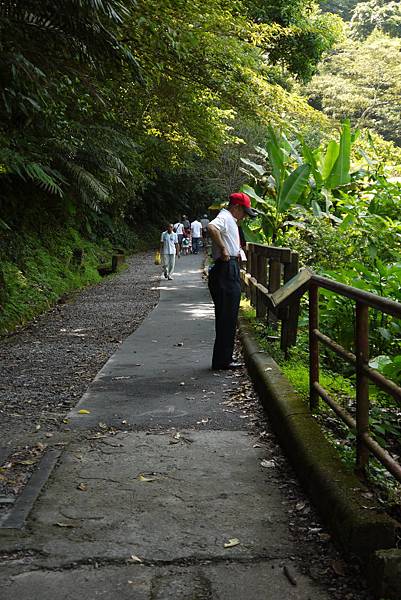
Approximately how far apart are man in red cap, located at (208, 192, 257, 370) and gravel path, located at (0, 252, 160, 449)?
5.14ft

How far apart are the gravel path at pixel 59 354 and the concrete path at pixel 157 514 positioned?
0.39 meters

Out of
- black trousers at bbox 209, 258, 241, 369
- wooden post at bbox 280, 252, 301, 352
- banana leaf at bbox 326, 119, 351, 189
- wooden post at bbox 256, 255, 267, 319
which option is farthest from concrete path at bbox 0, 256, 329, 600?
banana leaf at bbox 326, 119, 351, 189

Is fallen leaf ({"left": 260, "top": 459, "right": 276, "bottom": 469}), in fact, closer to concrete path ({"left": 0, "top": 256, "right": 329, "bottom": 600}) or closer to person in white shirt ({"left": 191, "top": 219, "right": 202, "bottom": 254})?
concrete path ({"left": 0, "top": 256, "right": 329, "bottom": 600})

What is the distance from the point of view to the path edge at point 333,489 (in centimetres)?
305

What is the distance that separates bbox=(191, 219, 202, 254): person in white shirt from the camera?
33.9 meters

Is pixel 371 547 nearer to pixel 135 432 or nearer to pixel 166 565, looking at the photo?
Answer: pixel 166 565

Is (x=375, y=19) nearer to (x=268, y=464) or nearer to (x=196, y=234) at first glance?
(x=196, y=234)

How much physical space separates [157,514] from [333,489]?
3.11 feet

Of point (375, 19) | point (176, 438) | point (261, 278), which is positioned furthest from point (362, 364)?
point (375, 19)

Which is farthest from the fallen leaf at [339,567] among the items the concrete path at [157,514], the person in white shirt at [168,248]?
the person in white shirt at [168,248]

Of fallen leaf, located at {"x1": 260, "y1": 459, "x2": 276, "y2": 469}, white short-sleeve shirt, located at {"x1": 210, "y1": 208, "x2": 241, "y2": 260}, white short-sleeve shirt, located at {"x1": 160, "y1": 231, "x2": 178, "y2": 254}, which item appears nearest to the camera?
fallen leaf, located at {"x1": 260, "y1": 459, "x2": 276, "y2": 469}

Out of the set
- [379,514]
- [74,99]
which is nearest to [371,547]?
[379,514]

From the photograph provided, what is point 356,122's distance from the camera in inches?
1641

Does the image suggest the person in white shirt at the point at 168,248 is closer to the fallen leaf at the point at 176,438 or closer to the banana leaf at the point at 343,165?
the banana leaf at the point at 343,165
